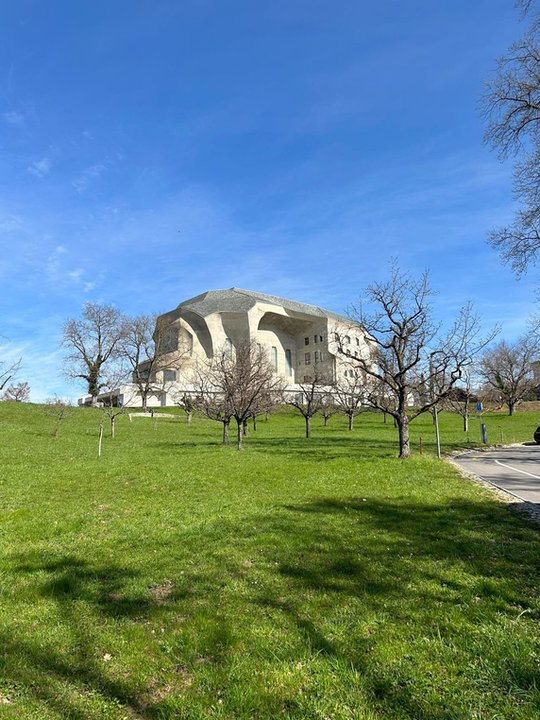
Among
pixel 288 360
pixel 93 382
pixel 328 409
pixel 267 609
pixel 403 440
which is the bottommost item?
pixel 267 609

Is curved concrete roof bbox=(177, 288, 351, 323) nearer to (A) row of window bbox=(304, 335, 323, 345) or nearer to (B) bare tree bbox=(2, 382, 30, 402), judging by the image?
(A) row of window bbox=(304, 335, 323, 345)

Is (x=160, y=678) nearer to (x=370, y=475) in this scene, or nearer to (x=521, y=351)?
(x=370, y=475)

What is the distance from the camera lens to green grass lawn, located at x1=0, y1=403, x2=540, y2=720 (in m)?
3.63

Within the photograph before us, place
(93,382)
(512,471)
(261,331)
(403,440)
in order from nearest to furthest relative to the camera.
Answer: (512,471), (403,440), (93,382), (261,331)

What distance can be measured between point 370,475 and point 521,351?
6235 centimetres

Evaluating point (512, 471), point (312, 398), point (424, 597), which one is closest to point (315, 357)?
point (312, 398)

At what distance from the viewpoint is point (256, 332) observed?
89438 millimetres

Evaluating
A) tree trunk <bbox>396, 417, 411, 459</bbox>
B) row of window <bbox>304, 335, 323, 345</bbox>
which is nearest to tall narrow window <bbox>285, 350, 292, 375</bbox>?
row of window <bbox>304, 335, 323, 345</bbox>

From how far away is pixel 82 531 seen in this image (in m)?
8.91

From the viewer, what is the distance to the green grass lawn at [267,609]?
3.63 m

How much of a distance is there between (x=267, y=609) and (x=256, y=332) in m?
84.6

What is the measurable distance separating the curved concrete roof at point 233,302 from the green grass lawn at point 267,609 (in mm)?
78692

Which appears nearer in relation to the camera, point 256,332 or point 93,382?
point 93,382

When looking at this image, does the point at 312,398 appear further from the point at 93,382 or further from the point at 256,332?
the point at 256,332
